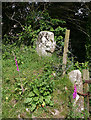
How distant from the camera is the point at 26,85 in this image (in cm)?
300

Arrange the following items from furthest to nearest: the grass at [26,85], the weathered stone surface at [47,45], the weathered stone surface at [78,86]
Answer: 1. the weathered stone surface at [47,45]
2. the weathered stone surface at [78,86]
3. the grass at [26,85]

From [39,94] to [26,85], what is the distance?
0.43m

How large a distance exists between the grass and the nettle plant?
107mm

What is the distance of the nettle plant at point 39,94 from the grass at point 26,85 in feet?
0.35

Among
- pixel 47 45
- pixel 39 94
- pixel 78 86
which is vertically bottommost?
pixel 39 94

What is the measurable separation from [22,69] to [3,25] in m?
3.92

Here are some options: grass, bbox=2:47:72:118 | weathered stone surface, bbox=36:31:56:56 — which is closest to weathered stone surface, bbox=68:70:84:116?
grass, bbox=2:47:72:118

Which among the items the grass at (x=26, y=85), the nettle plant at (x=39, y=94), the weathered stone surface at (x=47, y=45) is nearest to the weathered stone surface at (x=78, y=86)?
the grass at (x=26, y=85)

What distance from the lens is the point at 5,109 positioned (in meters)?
2.57

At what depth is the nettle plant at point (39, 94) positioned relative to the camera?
264cm

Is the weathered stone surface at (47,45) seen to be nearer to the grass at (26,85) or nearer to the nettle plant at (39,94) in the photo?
the grass at (26,85)

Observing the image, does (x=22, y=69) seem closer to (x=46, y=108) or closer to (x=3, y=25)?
(x=46, y=108)

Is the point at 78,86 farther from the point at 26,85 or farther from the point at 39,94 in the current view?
the point at 26,85

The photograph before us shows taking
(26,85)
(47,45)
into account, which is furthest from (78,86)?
(47,45)
